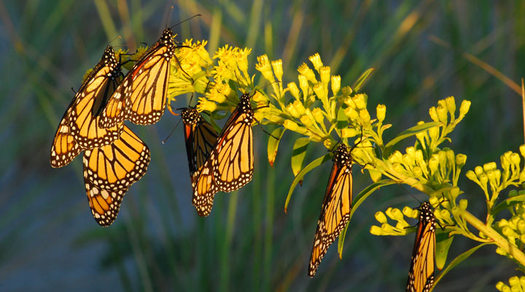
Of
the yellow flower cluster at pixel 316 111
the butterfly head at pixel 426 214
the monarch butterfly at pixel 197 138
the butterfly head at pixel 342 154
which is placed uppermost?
the monarch butterfly at pixel 197 138

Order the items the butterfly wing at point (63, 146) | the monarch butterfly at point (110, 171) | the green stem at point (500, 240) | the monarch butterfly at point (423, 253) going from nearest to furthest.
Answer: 1. the green stem at point (500, 240)
2. the monarch butterfly at point (423, 253)
3. the butterfly wing at point (63, 146)
4. the monarch butterfly at point (110, 171)

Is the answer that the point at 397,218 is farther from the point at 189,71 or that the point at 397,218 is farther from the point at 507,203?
the point at 189,71

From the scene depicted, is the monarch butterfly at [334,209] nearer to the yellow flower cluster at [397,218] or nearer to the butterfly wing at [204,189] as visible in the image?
the yellow flower cluster at [397,218]

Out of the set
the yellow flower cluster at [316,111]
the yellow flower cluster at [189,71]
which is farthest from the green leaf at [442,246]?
the yellow flower cluster at [189,71]

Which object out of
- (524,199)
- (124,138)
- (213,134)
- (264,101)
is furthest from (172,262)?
(524,199)

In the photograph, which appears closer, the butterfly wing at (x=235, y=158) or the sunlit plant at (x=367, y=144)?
the sunlit plant at (x=367, y=144)

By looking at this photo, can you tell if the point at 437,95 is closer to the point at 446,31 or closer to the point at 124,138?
the point at 446,31

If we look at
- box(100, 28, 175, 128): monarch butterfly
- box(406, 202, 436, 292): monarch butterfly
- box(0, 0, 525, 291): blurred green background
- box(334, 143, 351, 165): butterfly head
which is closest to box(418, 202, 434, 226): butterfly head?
box(406, 202, 436, 292): monarch butterfly
